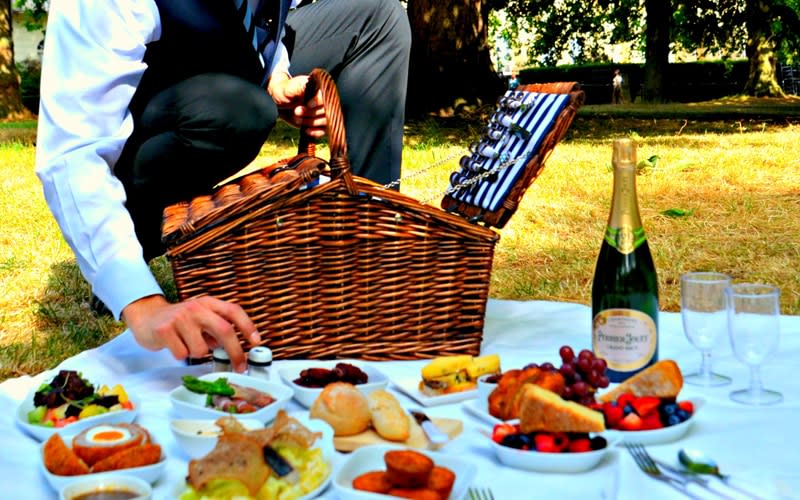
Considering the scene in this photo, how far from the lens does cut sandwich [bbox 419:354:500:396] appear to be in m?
1.96

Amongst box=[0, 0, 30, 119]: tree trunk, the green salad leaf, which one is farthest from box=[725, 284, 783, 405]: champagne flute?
box=[0, 0, 30, 119]: tree trunk

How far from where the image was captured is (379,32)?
3023 millimetres

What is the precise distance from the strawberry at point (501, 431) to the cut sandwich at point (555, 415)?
58 mm

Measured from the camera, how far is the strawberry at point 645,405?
166 centimetres

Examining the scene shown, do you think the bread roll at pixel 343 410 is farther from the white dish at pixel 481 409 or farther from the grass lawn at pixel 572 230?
the grass lawn at pixel 572 230

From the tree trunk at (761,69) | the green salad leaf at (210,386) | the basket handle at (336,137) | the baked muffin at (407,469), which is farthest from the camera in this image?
the tree trunk at (761,69)

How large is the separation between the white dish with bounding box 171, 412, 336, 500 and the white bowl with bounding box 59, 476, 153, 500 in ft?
0.14

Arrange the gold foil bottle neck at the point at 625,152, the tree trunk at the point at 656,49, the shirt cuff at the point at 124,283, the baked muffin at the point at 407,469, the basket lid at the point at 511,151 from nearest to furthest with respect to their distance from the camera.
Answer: the baked muffin at the point at 407,469 → the gold foil bottle neck at the point at 625,152 → the shirt cuff at the point at 124,283 → the basket lid at the point at 511,151 → the tree trunk at the point at 656,49

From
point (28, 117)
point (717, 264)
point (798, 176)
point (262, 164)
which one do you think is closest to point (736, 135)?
point (798, 176)

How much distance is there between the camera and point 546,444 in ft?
4.99

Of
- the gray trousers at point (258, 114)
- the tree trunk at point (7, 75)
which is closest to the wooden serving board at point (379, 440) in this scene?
the gray trousers at point (258, 114)

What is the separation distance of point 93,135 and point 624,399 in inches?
52.0

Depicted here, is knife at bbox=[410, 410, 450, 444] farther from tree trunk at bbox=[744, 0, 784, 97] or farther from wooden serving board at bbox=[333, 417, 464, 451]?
tree trunk at bbox=[744, 0, 784, 97]

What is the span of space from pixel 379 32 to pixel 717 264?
1.65 meters
